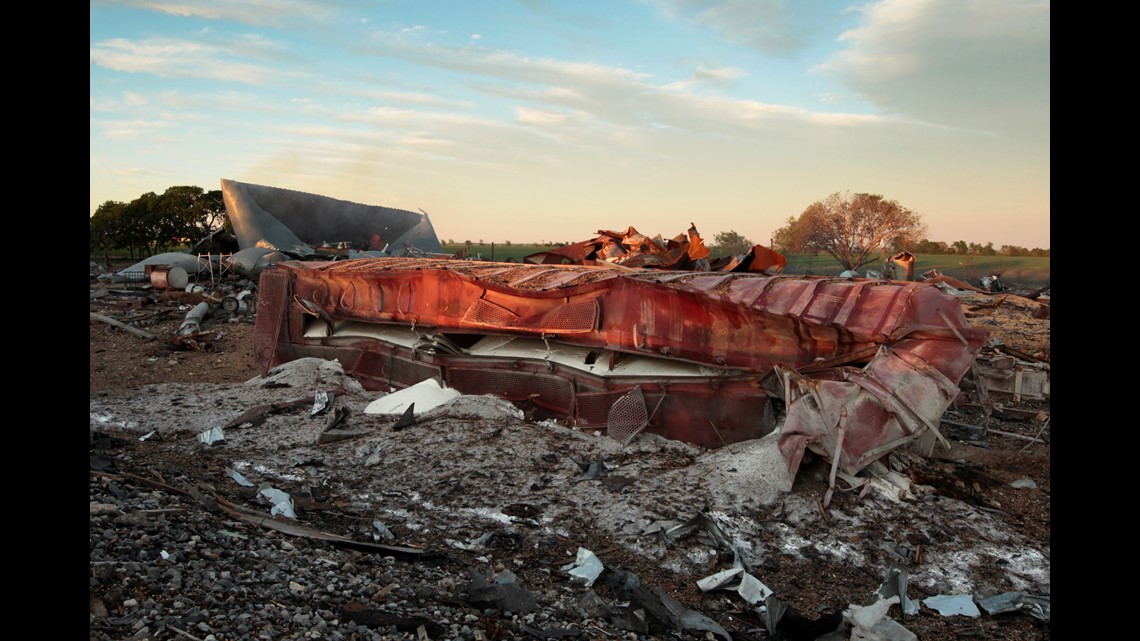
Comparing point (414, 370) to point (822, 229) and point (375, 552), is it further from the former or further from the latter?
point (822, 229)

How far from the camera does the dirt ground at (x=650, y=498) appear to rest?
456cm

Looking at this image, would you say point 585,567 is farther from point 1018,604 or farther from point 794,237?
point 794,237

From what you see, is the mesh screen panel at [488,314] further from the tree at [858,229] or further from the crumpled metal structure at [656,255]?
the tree at [858,229]

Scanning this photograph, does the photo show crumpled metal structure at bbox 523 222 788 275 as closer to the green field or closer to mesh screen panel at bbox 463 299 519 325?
mesh screen panel at bbox 463 299 519 325

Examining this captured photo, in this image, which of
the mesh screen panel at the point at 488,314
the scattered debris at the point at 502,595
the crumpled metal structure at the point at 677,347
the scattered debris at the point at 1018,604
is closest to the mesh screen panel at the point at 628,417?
the crumpled metal structure at the point at 677,347

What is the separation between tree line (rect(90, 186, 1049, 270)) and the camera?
99.1ft

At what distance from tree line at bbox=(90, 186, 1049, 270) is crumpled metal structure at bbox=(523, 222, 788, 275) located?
56.8 ft

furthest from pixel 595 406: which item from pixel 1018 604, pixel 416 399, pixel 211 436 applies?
pixel 211 436

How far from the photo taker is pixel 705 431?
643 centimetres

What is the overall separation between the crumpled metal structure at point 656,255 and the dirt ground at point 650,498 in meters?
2.75

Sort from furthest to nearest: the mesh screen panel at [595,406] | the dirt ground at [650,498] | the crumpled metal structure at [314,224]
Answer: the crumpled metal structure at [314,224] < the mesh screen panel at [595,406] < the dirt ground at [650,498]

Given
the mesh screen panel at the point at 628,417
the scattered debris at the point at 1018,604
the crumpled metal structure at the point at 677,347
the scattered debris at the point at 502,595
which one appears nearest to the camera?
the scattered debris at the point at 502,595

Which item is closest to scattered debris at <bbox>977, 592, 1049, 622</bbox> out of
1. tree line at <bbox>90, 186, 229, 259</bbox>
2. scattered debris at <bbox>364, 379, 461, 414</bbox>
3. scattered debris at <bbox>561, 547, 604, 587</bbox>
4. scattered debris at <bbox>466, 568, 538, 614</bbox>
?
scattered debris at <bbox>561, 547, 604, 587</bbox>

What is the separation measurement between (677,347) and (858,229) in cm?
2678
